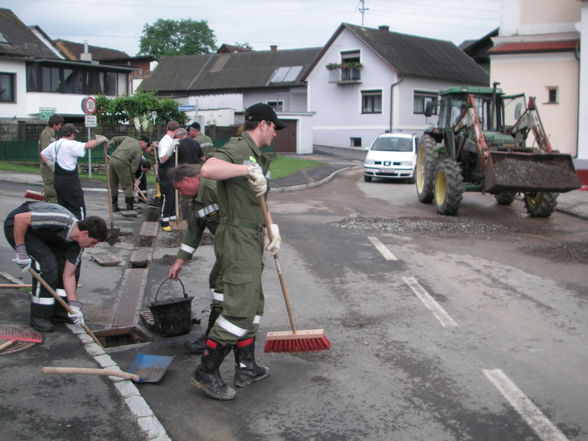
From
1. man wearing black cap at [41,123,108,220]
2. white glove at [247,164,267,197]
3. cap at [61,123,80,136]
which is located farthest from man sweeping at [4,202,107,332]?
A: cap at [61,123,80,136]

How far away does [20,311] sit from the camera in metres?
6.89

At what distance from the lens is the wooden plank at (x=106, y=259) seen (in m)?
10.1

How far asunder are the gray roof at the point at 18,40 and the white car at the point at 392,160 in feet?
85.1

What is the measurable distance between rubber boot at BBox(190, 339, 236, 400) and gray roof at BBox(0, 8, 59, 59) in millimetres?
39883

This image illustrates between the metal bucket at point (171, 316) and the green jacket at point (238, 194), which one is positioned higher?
the green jacket at point (238, 194)

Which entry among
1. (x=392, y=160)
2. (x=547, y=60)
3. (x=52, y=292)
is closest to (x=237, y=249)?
(x=52, y=292)

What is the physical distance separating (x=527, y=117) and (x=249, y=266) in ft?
40.6

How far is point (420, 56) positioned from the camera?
47.9m

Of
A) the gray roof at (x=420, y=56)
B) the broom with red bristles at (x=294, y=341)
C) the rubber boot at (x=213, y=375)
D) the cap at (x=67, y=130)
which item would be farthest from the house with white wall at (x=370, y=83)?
the rubber boot at (x=213, y=375)

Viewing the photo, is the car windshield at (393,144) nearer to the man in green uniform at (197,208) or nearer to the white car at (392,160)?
the white car at (392,160)

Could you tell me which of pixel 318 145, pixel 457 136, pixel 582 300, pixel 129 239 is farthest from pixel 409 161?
pixel 318 145

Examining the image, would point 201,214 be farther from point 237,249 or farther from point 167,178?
point 167,178

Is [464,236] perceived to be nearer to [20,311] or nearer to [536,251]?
[536,251]

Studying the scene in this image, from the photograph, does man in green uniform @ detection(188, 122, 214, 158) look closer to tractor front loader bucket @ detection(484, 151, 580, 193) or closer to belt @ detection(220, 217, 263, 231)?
tractor front loader bucket @ detection(484, 151, 580, 193)
